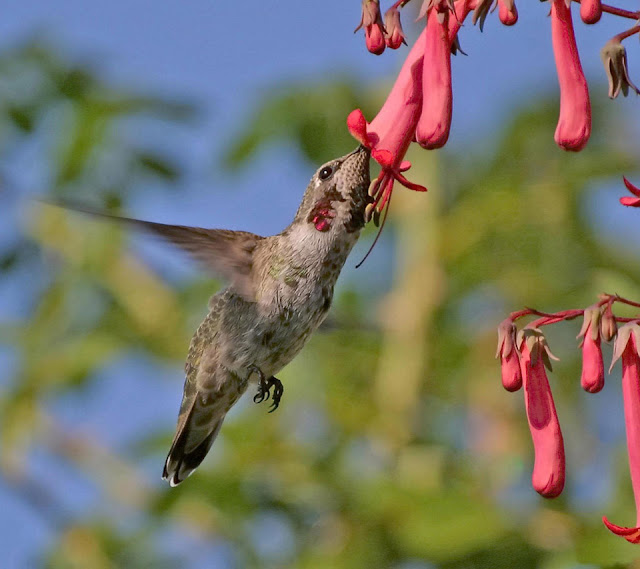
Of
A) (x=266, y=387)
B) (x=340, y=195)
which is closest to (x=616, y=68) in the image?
(x=340, y=195)

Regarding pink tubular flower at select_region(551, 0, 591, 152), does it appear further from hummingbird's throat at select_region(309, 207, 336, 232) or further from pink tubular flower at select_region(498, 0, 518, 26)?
hummingbird's throat at select_region(309, 207, 336, 232)

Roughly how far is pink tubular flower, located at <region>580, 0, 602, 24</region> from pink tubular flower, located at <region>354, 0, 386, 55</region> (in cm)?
41

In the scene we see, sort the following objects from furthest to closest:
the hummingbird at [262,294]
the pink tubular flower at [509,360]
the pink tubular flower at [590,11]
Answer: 1. the hummingbird at [262,294]
2. the pink tubular flower at [509,360]
3. the pink tubular flower at [590,11]

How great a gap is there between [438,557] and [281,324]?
0.75 meters

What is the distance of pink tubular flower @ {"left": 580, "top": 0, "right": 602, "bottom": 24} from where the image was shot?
216 cm

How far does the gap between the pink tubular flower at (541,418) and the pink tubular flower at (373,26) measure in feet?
2.16

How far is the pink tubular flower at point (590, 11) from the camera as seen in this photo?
216cm

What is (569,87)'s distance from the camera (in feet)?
7.65

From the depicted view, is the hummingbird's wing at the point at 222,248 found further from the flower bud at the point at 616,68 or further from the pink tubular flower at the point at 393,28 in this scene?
the flower bud at the point at 616,68

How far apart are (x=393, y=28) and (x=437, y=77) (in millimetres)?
174

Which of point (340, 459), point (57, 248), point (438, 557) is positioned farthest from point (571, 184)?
point (57, 248)

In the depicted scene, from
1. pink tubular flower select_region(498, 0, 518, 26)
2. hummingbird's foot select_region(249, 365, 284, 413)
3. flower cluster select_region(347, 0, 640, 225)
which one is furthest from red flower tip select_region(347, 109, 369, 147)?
hummingbird's foot select_region(249, 365, 284, 413)

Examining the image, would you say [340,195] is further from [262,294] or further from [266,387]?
[266,387]

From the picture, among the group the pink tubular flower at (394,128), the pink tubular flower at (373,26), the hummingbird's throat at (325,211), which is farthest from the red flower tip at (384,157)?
the hummingbird's throat at (325,211)
